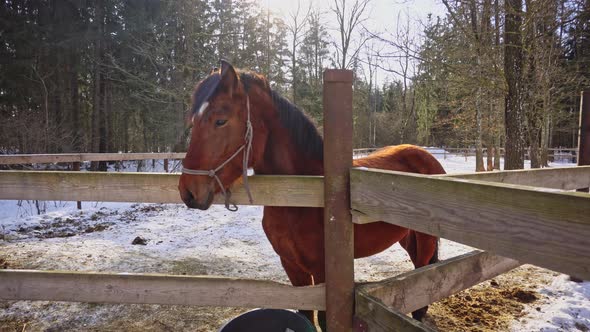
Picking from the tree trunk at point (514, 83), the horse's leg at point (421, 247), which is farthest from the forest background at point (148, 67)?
the horse's leg at point (421, 247)

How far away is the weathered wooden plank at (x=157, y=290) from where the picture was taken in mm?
1642

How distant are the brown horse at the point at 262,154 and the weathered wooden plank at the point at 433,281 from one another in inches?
22.6

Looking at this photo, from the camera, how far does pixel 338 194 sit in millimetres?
1520

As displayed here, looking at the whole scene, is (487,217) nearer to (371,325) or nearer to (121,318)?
(371,325)

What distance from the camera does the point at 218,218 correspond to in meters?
7.39

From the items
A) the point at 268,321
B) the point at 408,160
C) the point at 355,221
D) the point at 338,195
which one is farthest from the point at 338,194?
the point at 408,160

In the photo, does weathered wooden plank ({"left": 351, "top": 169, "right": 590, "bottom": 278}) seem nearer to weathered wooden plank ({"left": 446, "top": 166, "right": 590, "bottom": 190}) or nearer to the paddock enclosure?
the paddock enclosure

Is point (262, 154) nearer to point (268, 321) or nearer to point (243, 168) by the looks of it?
point (243, 168)

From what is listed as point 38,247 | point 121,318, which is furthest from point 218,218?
point 121,318

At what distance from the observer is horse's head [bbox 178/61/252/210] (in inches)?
68.5

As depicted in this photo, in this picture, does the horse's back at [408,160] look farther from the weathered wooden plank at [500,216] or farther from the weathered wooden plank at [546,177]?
the weathered wooden plank at [500,216]

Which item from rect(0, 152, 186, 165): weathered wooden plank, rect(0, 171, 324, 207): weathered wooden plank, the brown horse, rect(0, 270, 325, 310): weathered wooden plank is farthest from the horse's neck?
rect(0, 152, 186, 165): weathered wooden plank

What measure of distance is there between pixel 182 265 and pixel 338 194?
148 inches

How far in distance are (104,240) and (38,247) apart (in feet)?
3.02
